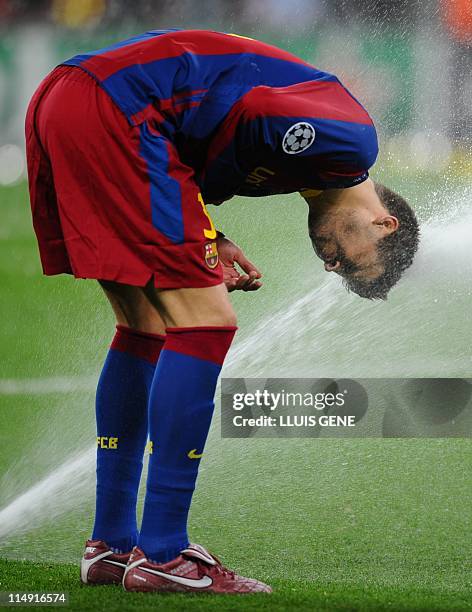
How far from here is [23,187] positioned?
507 centimetres

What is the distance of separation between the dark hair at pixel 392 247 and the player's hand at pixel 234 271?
0.24 meters

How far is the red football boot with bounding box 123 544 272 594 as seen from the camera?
4.91ft

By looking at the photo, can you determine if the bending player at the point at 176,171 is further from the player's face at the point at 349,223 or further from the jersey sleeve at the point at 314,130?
the player's face at the point at 349,223

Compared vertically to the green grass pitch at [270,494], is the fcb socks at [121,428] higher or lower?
higher

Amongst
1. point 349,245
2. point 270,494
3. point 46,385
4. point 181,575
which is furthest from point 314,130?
point 46,385

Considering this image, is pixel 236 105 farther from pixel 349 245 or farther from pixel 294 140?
pixel 349 245

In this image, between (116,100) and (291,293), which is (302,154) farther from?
(291,293)

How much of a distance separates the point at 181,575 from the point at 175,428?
20 centimetres

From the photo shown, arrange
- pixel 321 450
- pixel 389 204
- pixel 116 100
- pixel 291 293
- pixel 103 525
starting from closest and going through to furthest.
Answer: pixel 116 100 → pixel 103 525 → pixel 389 204 → pixel 321 450 → pixel 291 293

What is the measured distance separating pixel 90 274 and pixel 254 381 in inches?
53.5

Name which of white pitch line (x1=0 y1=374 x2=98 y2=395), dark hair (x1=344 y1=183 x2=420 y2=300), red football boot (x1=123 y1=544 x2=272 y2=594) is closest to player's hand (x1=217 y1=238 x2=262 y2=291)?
dark hair (x1=344 y1=183 x2=420 y2=300)

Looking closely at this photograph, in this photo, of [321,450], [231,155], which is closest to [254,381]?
[321,450]

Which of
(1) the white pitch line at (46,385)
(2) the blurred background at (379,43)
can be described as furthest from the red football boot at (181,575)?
(2) the blurred background at (379,43)

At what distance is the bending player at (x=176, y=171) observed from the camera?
4.87 feet
